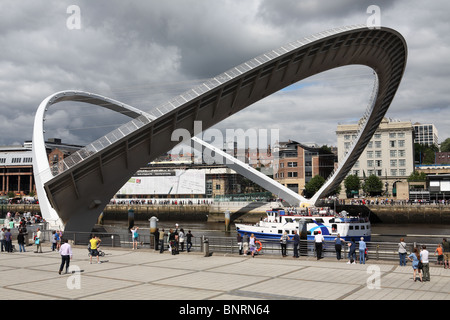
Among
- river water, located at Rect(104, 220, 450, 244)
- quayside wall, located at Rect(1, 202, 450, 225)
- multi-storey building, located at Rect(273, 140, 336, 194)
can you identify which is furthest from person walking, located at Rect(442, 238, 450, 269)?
multi-storey building, located at Rect(273, 140, 336, 194)

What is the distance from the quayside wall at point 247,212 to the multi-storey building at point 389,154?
3554cm

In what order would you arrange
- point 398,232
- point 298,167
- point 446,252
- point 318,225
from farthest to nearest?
point 298,167 < point 398,232 < point 318,225 < point 446,252

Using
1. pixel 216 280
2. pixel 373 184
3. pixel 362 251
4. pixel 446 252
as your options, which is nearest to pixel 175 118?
pixel 362 251

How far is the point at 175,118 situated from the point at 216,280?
682 inches

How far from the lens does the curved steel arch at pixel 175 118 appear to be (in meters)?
28.9

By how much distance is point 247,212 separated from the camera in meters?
71.9

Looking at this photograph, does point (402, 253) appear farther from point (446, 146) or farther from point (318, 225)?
point (446, 146)

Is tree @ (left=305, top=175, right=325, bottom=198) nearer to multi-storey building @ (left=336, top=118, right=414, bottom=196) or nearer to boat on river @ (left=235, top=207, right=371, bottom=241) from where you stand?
multi-storey building @ (left=336, top=118, right=414, bottom=196)

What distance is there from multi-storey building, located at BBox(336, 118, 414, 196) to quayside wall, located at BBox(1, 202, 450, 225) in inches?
1399

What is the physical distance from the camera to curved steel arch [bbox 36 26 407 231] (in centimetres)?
2891

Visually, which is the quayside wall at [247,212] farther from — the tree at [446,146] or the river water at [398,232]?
the tree at [446,146]

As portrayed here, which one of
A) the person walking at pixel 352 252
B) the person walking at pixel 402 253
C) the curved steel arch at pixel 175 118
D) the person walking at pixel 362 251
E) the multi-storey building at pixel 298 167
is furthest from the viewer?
the multi-storey building at pixel 298 167

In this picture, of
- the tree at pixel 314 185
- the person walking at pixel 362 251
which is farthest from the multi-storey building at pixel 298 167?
the person walking at pixel 362 251
